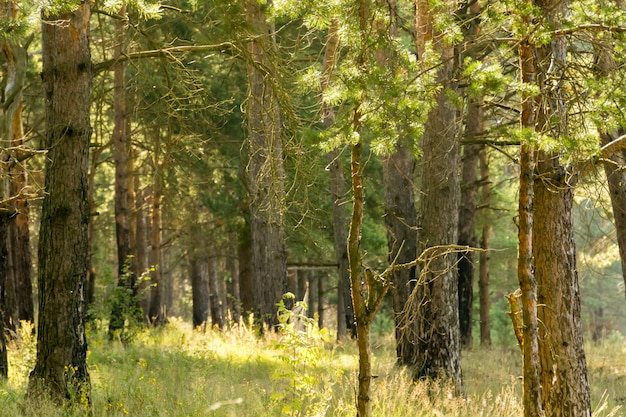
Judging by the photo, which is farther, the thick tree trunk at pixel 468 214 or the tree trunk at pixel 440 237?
the thick tree trunk at pixel 468 214

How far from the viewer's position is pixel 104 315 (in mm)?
13227

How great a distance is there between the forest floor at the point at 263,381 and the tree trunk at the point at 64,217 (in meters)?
0.54

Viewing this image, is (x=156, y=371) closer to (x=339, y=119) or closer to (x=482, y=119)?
(x=339, y=119)

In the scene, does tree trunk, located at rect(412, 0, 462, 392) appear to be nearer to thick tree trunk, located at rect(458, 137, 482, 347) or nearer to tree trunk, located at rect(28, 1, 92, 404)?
tree trunk, located at rect(28, 1, 92, 404)

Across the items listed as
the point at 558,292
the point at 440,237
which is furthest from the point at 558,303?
the point at 440,237

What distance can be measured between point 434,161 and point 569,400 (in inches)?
148

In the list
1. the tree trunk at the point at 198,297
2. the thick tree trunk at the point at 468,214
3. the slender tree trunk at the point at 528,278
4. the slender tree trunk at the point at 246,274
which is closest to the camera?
the slender tree trunk at the point at 528,278

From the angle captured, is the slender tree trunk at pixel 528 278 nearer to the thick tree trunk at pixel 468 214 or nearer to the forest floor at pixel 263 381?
the forest floor at pixel 263 381

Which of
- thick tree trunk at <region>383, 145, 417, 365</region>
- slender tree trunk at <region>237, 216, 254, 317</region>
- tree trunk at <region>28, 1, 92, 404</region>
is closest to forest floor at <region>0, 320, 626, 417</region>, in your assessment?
tree trunk at <region>28, 1, 92, 404</region>

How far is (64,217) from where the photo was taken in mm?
→ 7469

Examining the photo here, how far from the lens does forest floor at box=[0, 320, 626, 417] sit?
6.36 m

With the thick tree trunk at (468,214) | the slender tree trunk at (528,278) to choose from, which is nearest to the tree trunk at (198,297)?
the thick tree trunk at (468,214)

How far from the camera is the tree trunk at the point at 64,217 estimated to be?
24.3 feet

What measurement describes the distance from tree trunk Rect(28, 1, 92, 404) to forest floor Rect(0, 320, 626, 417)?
0.54 m
